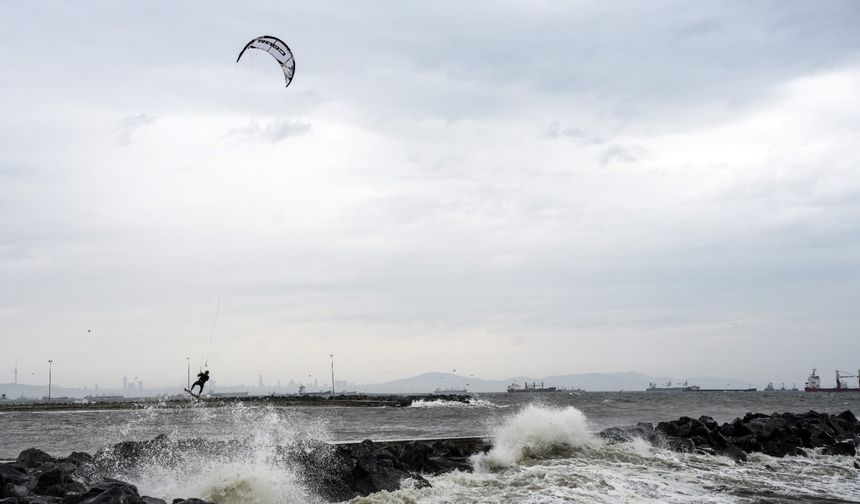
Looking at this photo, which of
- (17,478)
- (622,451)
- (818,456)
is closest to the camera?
(17,478)

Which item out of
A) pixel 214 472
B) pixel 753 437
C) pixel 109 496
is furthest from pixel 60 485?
pixel 753 437

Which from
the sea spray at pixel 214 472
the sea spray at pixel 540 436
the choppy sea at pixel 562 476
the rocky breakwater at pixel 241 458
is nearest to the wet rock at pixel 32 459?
the rocky breakwater at pixel 241 458

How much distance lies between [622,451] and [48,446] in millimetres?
19871

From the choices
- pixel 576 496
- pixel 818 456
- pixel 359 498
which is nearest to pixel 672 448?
pixel 818 456

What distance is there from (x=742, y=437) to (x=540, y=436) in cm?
685

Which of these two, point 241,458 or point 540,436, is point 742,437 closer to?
point 540,436

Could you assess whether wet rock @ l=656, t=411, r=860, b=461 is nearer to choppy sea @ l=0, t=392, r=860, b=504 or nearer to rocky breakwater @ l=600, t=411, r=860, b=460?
rocky breakwater @ l=600, t=411, r=860, b=460

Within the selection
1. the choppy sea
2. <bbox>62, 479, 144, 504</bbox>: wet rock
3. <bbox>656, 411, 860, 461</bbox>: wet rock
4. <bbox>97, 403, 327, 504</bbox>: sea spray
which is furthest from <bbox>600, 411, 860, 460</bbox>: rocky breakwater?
<bbox>62, 479, 144, 504</bbox>: wet rock

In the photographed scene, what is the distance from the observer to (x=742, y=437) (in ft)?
69.4

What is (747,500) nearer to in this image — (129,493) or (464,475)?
(464,475)

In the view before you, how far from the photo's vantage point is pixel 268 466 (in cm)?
1305

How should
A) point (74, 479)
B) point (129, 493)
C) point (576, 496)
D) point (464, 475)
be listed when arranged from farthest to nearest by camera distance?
point (464, 475) < point (576, 496) < point (74, 479) < point (129, 493)

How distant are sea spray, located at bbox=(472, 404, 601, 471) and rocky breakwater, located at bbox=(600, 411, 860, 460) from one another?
143cm

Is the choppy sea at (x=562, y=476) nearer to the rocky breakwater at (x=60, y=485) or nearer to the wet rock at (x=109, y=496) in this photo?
the rocky breakwater at (x=60, y=485)
